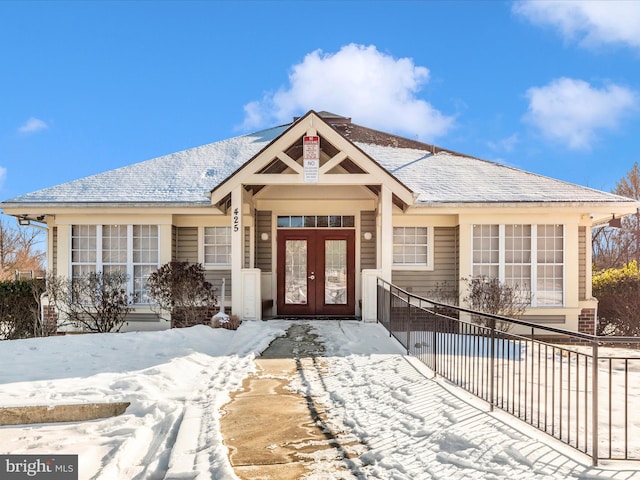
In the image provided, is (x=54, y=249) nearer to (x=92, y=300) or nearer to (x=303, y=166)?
(x=92, y=300)

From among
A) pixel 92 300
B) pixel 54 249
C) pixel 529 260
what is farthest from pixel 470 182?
pixel 54 249

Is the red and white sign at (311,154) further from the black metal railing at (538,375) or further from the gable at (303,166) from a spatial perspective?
the black metal railing at (538,375)

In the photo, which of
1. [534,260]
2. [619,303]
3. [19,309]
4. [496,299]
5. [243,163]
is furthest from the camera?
[619,303]

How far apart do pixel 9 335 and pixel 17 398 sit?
9.15 m

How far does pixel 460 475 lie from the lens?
Result: 3.96 meters

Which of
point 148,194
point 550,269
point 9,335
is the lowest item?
point 9,335

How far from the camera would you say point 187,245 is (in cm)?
1398

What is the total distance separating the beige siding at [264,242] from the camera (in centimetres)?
1395

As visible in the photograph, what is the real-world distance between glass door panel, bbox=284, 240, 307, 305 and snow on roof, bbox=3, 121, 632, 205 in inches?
108

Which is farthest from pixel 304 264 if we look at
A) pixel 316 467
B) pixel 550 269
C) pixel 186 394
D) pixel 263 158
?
pixel 316 467

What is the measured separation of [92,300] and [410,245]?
8432 millimetres

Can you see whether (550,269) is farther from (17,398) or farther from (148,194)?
(17,398)

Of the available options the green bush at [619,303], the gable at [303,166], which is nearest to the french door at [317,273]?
the gable at [303,166]

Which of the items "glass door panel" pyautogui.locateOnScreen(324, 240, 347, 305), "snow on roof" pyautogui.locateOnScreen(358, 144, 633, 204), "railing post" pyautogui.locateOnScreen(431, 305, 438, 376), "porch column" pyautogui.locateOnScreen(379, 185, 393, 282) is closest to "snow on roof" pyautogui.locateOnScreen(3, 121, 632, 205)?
"snow on roof" pyautogui.locateOnScreen(358, 144, 633, 204)
